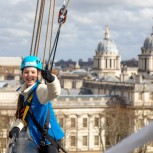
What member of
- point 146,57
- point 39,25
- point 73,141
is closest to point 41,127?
point 39,25

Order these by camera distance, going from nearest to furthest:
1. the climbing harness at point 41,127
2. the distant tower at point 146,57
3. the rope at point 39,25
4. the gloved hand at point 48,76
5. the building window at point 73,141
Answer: the gloved hand at point 48,76, the climbing harness at point 41,127, the rope at point 39,25, the building window at point 73,141, the distant tower at point 146,57

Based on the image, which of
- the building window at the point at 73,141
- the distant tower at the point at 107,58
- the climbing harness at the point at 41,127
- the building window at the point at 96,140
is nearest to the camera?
the climbing harness at the point at 41,127

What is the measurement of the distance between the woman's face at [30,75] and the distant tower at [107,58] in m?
80.3

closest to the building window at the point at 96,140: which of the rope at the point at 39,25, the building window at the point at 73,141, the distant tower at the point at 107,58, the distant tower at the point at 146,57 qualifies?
the building window at the point at 73,141

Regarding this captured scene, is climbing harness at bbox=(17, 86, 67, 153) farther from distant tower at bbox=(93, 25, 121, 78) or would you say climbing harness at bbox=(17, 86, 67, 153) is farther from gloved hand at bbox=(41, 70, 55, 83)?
distant tower at bbox=(93, 25, 121, 78)

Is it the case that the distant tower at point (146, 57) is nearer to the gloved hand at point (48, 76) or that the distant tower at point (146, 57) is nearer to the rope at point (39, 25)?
the rope at point (39, 25)

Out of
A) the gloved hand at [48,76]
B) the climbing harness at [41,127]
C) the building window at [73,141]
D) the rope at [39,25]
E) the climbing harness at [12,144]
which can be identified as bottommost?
the building window at [73,141]

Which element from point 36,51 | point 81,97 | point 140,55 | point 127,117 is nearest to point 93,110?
point 81,97

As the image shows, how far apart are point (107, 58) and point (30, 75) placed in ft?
268

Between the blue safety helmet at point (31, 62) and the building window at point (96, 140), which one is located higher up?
the blue safety helmet at point (31, 62)

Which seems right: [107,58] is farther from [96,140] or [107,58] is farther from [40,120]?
[40,120]

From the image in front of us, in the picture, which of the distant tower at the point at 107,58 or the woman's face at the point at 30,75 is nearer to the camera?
the woman's face at the point at 30,75

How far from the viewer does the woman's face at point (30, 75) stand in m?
5.13

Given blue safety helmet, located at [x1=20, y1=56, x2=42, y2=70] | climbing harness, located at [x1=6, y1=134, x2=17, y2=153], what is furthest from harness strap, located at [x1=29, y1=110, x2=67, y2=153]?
blue safety helmet, located at [x1=20, y1=56, x2=42, y2=70]
